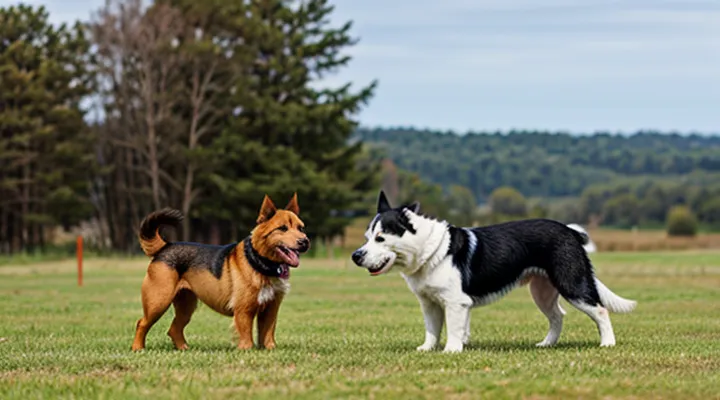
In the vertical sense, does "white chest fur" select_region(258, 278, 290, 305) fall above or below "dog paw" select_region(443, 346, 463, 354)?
above

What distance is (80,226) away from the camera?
7181 cm

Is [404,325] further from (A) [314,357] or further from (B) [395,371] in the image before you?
→ (B) [395,371]

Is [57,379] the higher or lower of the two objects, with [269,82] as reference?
lower

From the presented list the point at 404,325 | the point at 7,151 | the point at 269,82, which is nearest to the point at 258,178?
the point at 269,82

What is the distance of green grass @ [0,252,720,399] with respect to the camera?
932 centimetres

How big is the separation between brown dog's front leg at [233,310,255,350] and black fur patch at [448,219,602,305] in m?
2.40

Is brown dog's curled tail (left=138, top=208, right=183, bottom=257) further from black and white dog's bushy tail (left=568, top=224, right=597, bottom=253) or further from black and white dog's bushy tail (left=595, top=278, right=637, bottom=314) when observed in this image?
black and white dog's bushy tail (left=595, top=278, right=637, bottom=314)

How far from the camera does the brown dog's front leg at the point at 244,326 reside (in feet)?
41.6

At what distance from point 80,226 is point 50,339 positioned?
57543mm

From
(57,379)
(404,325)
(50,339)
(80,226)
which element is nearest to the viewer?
(57,379)

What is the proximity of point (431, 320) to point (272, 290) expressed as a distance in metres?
1.81

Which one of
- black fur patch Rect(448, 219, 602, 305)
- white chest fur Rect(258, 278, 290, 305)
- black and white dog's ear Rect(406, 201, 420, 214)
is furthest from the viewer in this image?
black fur patch Rect(448, 219, 602, 305)

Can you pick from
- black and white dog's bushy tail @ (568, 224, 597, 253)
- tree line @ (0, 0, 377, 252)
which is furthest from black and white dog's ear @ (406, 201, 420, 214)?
tree line @ (0, 0, 377, 252)

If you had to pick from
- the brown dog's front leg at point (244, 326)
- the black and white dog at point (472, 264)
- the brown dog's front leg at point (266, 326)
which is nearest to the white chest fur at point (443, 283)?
the black and white dog at point (472, 264)
